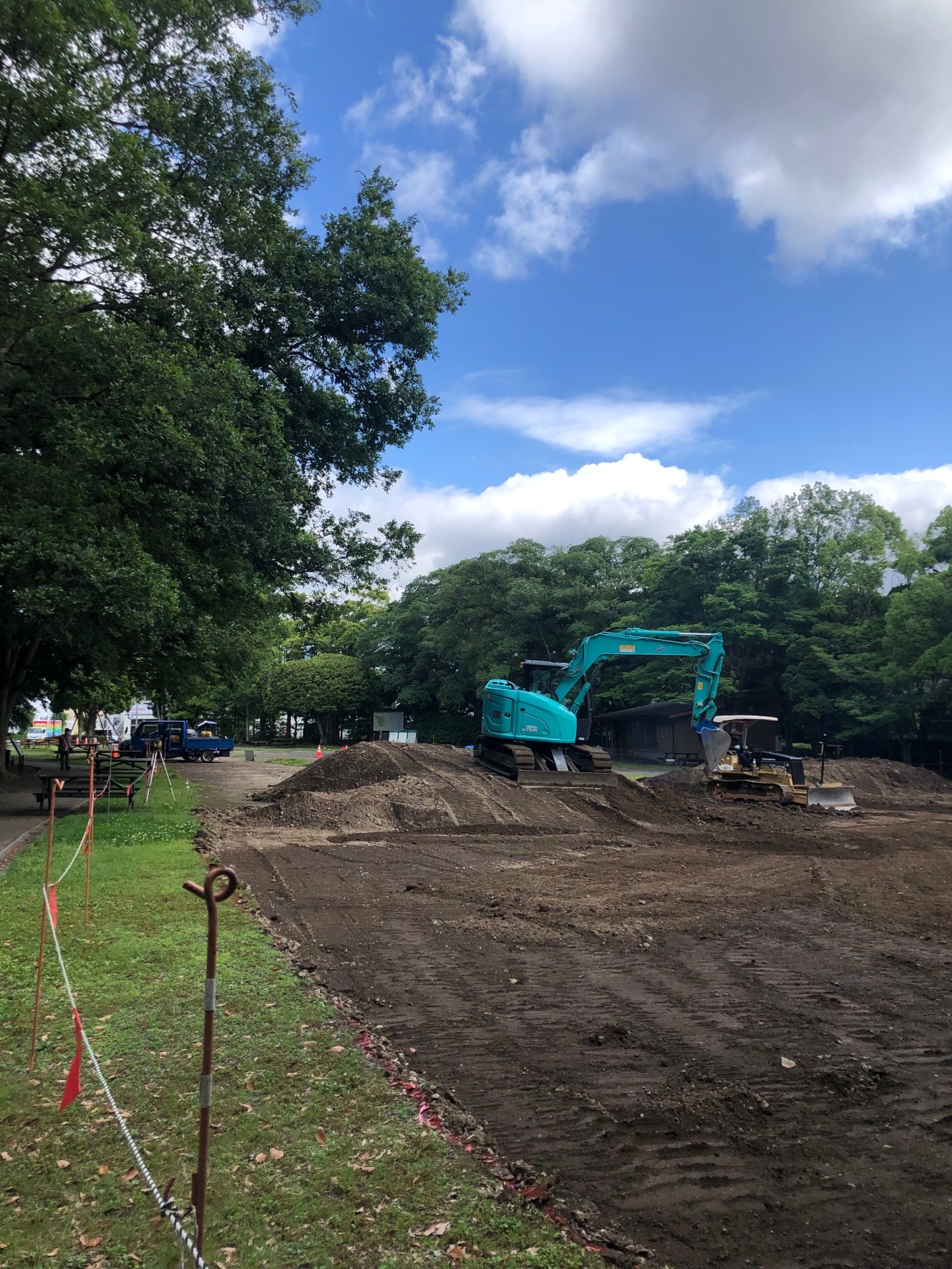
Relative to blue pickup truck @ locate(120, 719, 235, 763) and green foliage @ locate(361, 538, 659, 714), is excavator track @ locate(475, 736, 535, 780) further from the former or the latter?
blue pickup truck @ locate(120, 719, 235, 763)

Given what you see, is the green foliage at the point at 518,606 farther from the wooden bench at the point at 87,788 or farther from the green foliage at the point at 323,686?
the wooden bench at the point at 87,788

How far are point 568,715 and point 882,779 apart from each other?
38.5ft

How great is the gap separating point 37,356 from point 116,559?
11.9ft

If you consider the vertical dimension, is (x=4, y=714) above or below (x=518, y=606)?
below

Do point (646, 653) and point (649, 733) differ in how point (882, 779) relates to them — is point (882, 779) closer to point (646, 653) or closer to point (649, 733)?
point (646, 653)

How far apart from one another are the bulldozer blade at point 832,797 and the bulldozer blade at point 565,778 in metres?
4.87

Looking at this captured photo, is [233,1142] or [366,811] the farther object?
[366,811]

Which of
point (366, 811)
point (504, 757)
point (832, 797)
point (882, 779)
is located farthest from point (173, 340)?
point (882, 779)

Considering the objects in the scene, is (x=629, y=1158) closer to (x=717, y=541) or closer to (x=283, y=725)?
(x=717, y=541)

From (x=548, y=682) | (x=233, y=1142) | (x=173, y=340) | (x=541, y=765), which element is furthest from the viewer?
(x=548, y=682)

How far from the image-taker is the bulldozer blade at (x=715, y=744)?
20.9m

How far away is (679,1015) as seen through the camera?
5566mm

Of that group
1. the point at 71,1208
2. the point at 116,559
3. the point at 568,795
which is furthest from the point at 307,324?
the point at 71,1208

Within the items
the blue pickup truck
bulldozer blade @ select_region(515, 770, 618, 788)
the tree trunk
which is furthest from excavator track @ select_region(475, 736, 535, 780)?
the blue pickup truck
